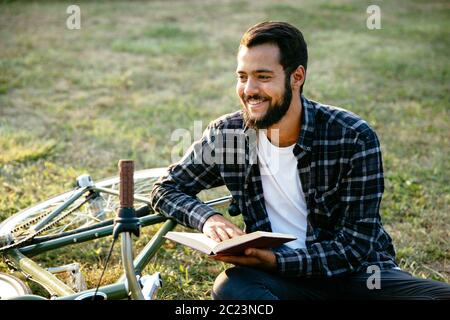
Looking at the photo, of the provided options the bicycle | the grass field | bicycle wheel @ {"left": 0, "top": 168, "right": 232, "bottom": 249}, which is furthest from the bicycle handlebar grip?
the grass field

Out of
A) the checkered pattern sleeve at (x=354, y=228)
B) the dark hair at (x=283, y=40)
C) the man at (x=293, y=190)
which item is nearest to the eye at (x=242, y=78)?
the man at (x=293, y=190)

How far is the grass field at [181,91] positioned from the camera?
476cm

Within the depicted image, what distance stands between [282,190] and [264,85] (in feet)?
1.81

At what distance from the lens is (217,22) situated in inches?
496

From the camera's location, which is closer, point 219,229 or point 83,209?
point 219,229

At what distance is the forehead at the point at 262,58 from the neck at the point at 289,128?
0.76 feet

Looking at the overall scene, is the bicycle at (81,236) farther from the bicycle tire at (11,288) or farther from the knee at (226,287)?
the knee at (226,287)

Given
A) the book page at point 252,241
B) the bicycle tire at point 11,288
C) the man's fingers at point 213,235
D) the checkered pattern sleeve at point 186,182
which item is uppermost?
the checkered pattern sleeve at point 186,182

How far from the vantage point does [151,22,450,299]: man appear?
2893mm

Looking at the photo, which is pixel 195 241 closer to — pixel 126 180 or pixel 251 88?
pixel 126 180

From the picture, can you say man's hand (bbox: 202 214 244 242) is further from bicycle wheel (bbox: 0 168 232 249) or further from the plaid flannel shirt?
bicycle wheel (bbox: 0 168 232 249)

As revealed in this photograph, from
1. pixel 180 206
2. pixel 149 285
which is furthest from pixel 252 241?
pixel 180 206

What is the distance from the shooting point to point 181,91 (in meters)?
8.45

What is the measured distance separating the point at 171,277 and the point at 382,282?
4.92 feet
